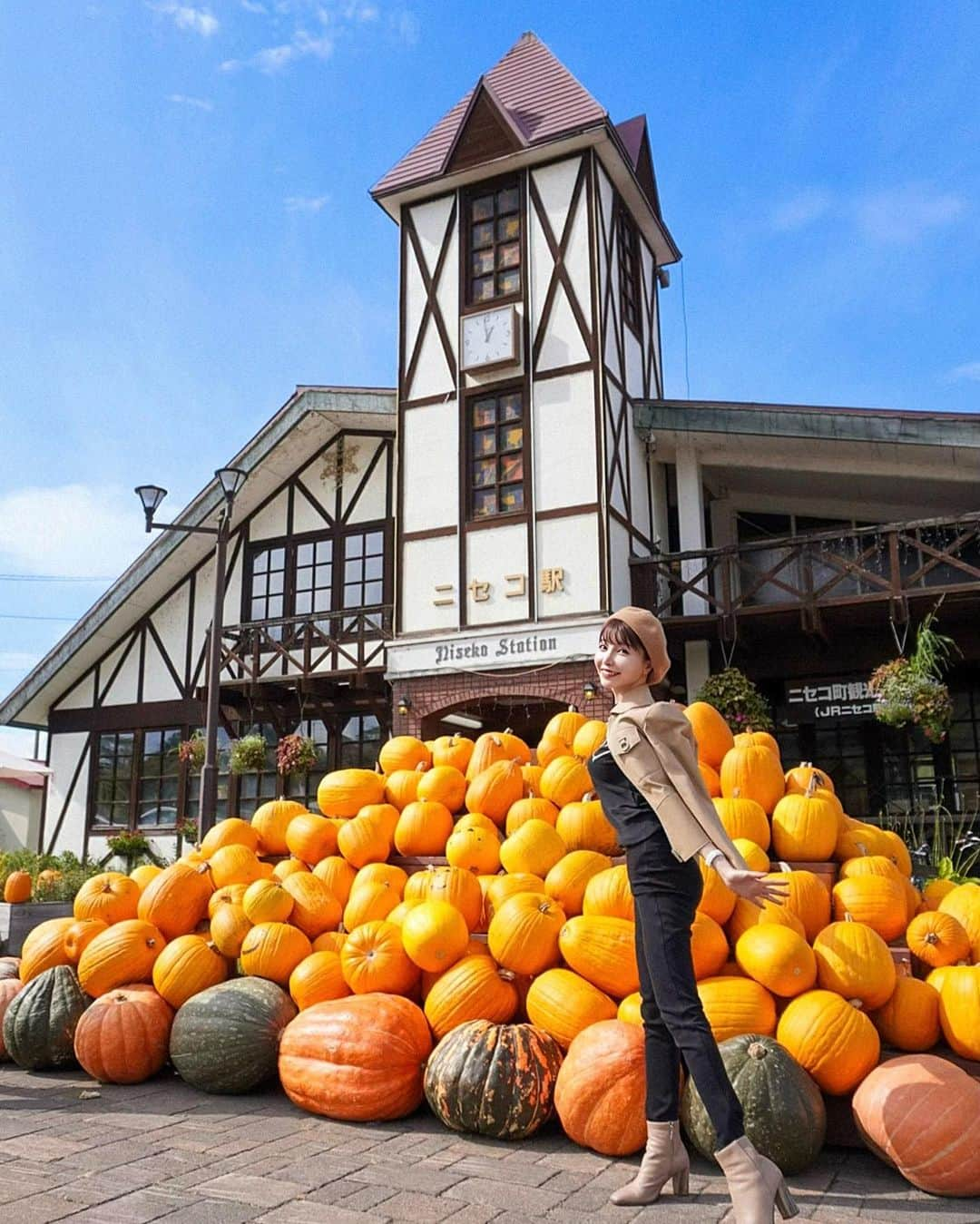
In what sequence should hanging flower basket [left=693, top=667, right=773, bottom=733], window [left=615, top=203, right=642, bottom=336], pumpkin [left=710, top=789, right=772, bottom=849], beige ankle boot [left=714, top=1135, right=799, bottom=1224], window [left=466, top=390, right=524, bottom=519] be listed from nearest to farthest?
beige ankle boot [left=714, top=1135, right=799, bottom=1224] < pumpkin [left=710, top=789, right=772, bottom=849] < hanging flower basket [left=693, top=667, right=773, bottom=733] < window [left=466, top=390, right=524, bottom=519] < window [left=615, top=203, right=642, bottom=336]

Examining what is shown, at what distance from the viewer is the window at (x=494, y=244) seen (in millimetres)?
13250

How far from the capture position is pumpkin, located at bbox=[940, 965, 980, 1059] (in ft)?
12.8

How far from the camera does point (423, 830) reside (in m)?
5.77

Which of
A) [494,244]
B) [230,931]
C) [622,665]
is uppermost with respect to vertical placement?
[494,244]

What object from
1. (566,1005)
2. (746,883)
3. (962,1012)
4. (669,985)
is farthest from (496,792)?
(746,883)

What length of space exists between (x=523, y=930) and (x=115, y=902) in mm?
2660

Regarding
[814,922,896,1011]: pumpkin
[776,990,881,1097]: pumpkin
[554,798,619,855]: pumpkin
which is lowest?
[776,990,881,1097]: pumpkin

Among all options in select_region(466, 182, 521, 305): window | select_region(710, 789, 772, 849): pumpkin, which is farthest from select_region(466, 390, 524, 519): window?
select_region(710, 789, 772, 849): pumpkin

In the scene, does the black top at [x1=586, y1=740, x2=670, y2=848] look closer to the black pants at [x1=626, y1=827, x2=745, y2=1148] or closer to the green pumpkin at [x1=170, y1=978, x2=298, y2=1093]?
the black pants at [x1=626, y1=827, x2=745, y2=1148]

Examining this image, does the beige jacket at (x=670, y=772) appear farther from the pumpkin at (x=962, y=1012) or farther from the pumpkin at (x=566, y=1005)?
the pumpkin at (x=962, y=1012)

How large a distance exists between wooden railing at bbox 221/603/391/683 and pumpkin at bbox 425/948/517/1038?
961 cm

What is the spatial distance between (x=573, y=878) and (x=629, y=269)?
11.2 metres

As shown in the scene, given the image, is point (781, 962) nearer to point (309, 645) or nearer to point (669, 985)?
point (669, 985)

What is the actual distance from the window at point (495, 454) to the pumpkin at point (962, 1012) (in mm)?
9119
